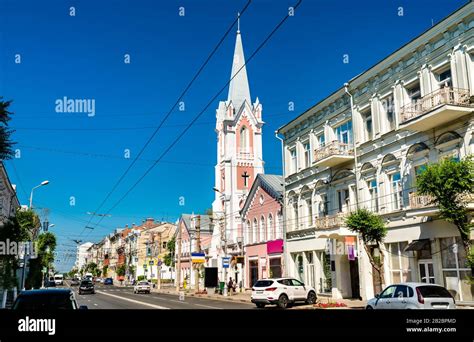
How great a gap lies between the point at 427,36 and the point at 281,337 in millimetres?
23181

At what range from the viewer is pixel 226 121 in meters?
64.0

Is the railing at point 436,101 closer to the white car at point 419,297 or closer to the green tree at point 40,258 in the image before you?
the white car at point 419,297

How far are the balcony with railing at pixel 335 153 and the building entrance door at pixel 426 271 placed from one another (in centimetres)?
831

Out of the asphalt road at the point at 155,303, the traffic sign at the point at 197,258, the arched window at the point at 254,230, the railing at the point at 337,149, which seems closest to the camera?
the asphalt road at the point at 155,303

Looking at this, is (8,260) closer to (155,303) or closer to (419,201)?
(155,303)

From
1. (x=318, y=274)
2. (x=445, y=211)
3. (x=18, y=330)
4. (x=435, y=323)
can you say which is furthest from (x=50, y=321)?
(x=318, y=274)

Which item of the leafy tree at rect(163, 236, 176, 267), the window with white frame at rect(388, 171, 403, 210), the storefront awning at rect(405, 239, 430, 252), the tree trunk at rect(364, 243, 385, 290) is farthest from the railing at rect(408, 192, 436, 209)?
the leafy tree at rect(163, 236, 176, 267)

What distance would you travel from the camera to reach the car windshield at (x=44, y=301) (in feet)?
28.8

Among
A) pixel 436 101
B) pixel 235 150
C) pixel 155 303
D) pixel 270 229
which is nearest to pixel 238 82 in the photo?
pixel 235 150

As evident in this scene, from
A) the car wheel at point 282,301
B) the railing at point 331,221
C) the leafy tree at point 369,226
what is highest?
the railing at point 331,221

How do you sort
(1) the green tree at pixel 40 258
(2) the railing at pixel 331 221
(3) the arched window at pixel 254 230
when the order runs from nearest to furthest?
(2) the railing at pixel 331 221
(1) the green tree at pixel 40 258
(3) the arched window at pixel 254 230

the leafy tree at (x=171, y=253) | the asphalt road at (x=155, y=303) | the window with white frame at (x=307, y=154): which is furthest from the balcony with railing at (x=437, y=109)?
the leafy tree at (x=171, y=253)

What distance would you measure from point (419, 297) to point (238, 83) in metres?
56.9

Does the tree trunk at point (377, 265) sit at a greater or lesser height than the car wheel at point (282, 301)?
greater
